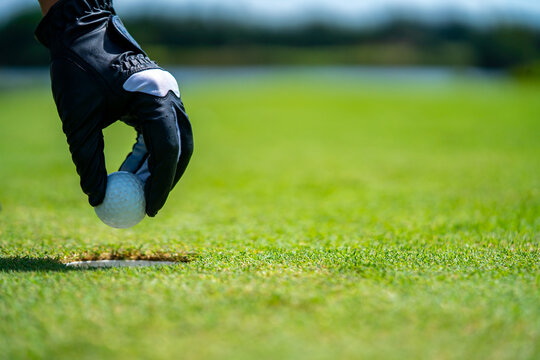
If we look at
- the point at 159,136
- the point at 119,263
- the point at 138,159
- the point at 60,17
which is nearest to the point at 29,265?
the point at 119,263

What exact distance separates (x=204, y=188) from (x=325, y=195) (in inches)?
→ 51.6

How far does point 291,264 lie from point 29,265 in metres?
1.31

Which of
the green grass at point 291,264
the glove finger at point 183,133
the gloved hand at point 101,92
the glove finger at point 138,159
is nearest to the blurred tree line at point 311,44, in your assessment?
the green grass at point 291,264

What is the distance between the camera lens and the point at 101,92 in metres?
2.54

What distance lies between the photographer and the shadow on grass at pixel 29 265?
2666mm

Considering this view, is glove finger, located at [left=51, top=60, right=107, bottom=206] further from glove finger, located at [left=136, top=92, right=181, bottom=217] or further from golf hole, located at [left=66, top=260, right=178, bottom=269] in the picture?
golf hole, located at [left=66, top=260, right=178, bottom=269]

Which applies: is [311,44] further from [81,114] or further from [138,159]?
[81,114]

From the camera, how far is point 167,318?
2.03 metres

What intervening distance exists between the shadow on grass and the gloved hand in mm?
381

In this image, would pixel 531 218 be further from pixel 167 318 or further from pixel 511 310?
pixel 167 318

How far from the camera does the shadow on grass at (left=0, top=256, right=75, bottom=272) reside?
2666 mm

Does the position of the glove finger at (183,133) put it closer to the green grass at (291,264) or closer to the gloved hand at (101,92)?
the gloved hand at (101,92)

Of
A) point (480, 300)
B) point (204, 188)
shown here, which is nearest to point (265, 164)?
point (204, 188)

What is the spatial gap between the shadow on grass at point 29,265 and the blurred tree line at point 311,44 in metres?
49.3
